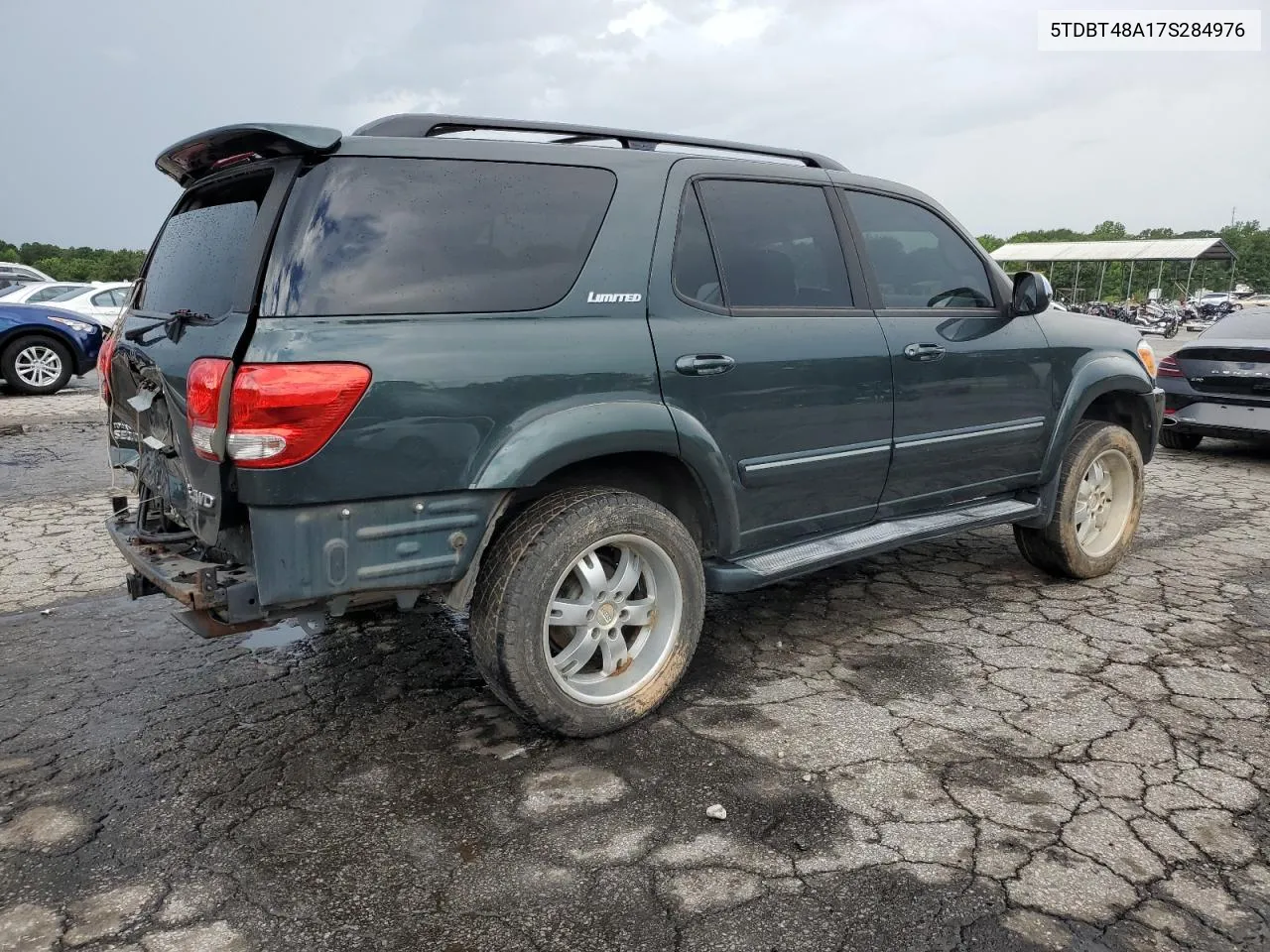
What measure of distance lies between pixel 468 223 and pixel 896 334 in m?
1.84

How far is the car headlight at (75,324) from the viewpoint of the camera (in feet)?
39.8

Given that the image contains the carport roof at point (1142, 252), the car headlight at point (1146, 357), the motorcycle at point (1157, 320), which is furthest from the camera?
the carport roof at point (1142, 252)

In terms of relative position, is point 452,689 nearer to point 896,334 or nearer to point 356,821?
point 356,821

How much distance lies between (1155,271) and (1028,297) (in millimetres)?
73527

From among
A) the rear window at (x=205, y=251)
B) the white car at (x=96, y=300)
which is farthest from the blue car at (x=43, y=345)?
the rear window at (x=205, y=251)

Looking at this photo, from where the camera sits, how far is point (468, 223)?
2.86m

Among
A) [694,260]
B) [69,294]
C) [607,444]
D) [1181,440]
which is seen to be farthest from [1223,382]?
[69,294]

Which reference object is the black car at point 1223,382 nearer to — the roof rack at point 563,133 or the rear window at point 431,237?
the roof rack at point 563,133

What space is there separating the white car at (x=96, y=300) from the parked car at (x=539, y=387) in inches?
515

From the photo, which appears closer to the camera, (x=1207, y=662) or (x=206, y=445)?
(x=206, y=445)

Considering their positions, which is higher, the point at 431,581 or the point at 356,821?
the point at 431,581

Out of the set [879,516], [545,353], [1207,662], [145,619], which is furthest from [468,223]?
[1207,662]

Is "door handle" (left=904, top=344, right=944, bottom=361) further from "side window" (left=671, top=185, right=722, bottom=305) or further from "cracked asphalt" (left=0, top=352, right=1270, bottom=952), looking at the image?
"cracked asphalt" (left=0, top=352, right=1270, bottom=952)

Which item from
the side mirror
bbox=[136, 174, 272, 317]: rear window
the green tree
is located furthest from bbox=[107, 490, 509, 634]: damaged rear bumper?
the green tree
